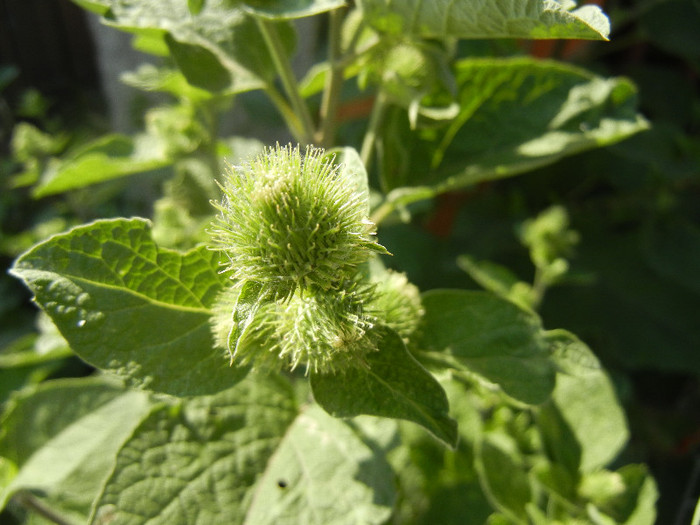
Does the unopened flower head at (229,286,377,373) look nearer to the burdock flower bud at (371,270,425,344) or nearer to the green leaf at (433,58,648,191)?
the burdock flower bud at (371,270,425,344)

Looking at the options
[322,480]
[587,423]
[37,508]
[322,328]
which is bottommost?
[37,508]

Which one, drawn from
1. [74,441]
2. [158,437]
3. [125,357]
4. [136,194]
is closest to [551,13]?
[125,357]

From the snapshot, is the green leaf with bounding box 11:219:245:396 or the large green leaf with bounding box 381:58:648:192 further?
the large green leaf with bounding box 381:58:648:192

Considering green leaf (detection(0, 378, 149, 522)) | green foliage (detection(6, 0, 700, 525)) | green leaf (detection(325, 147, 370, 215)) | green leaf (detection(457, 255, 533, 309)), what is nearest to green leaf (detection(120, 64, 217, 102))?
green foliage (detection(6, 0, 700, 525))

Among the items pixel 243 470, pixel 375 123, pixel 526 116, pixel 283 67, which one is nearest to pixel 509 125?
pixel 526 116

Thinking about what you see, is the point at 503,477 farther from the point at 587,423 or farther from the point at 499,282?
the point at 499,282

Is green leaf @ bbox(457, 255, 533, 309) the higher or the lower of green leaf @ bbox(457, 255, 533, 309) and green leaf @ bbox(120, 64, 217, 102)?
the lower

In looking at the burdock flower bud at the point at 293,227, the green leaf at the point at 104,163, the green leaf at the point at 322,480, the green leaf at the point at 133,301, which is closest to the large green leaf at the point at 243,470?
the green leaf at the point at 322,480

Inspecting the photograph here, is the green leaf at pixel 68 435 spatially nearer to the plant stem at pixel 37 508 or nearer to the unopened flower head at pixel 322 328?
the plant stem at pixel 37 508
